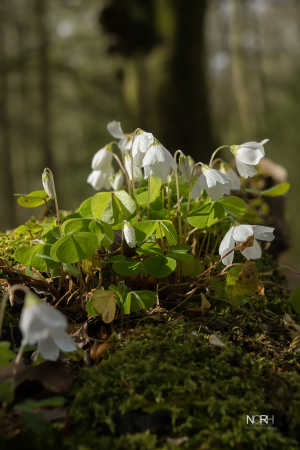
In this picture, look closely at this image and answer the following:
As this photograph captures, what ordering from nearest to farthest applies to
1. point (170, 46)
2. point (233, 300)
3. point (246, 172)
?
point (233, 300), point (246, 172), point (170, 46)

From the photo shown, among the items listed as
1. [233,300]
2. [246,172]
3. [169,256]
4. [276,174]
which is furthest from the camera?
[276,174]

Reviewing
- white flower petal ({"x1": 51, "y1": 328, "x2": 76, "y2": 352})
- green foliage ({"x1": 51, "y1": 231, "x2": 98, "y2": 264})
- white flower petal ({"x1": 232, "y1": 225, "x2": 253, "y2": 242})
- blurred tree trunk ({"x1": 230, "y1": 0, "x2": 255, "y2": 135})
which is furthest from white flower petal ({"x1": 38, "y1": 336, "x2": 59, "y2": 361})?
blurred tree trunk ({"x1": 230, "y1": 0, "x2": 255, "y2": 135})

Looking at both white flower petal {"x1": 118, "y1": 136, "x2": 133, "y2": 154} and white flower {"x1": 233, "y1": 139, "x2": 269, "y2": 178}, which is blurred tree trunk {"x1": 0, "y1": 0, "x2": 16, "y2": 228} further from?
white flower {"x1": 233, "y1": 139, "x2": 269, "y2": 178}

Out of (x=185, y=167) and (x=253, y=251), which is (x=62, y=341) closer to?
(x=253, y=251)

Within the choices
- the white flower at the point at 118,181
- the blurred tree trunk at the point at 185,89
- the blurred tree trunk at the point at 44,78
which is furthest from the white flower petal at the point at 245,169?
the blurred tree trunk at the point at 44,78

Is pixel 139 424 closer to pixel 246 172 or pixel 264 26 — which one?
pixel 246 172

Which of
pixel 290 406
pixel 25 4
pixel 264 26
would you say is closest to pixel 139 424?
pixel 290 406

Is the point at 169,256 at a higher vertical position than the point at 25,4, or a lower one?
lower
